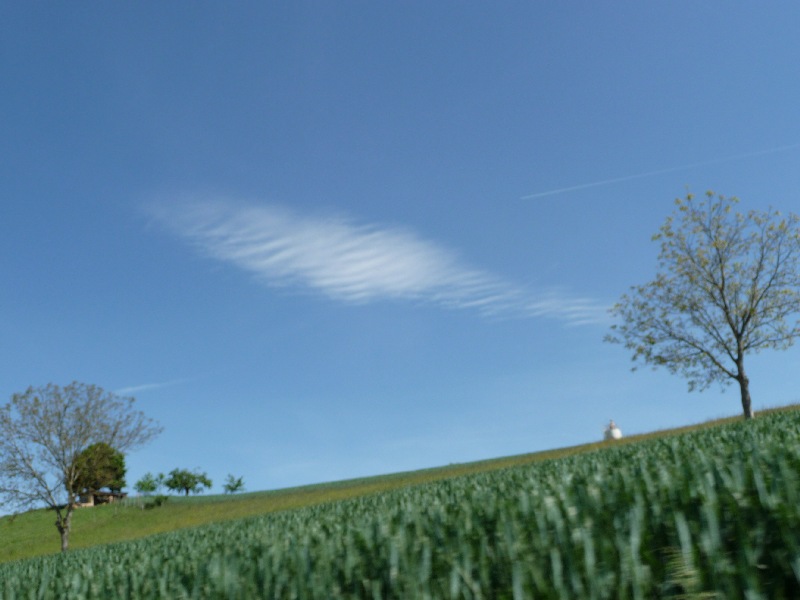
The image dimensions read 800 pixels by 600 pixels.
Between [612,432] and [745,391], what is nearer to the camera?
[745,391]

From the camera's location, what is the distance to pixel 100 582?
521cm

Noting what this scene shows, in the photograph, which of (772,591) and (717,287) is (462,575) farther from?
(717,287)

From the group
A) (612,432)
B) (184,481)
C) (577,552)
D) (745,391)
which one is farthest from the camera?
(184,481)

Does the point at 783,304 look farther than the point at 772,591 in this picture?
Yes

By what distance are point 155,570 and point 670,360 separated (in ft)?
116

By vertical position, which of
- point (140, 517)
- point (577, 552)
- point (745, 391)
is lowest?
point (140, 517)

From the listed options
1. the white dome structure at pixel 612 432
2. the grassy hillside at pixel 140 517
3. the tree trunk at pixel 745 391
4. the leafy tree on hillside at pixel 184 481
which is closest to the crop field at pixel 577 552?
the tree trunk at pixel 745 391

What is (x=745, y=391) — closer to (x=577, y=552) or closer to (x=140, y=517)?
(x=577, y=552)

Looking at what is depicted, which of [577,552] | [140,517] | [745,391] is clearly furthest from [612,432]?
[577,552]

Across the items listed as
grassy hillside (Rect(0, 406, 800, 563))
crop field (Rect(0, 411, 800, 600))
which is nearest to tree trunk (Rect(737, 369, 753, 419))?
grassy hillside (Rect(0, 406, 800, 563))

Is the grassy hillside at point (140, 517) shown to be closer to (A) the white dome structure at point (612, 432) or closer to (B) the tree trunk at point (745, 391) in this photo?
(A) the white dome structure at point (612, 432)

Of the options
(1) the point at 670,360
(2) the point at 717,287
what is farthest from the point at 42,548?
(2) the point at 717,287

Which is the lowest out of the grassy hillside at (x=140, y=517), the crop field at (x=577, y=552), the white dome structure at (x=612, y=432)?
the grassy hillside at (x=140, y=517)

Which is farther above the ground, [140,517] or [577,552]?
[577,552]
